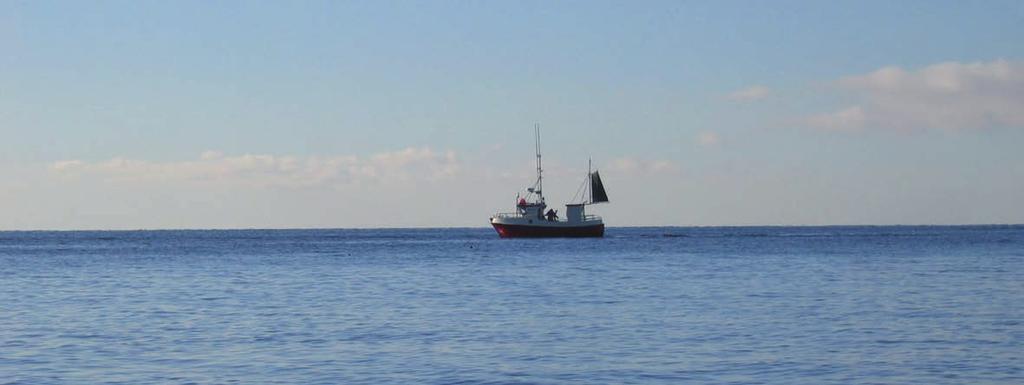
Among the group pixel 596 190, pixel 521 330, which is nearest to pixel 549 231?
pixel 596 190

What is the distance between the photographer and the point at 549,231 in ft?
518

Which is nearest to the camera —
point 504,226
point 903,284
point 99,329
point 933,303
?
point 99,329

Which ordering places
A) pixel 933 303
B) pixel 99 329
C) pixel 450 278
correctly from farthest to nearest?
pixel 450 278 < pixel 933 303 < pixel 99 329

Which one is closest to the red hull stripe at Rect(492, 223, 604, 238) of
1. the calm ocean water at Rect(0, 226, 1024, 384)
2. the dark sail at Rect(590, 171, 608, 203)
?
the dark sail at Rect(590, 171, 608, 203)

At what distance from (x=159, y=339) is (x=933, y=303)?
2610 cm

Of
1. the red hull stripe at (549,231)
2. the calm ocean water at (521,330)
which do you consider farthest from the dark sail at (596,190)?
the calm ocean water at (521,330)

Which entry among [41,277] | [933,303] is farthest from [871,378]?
[41,277]

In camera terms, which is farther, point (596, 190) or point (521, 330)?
point (596, 190)

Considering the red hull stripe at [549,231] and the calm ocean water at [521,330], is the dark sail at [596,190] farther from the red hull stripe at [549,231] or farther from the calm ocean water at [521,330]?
the calm ocean water at [521,330]

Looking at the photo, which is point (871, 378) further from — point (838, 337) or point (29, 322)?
point (29, 322)

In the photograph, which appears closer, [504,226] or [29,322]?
[29,322]

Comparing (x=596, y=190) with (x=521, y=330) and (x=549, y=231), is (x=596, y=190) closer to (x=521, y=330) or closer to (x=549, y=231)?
(x=549, y=231)

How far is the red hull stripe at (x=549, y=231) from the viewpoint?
158m

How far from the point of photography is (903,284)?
58.5m
